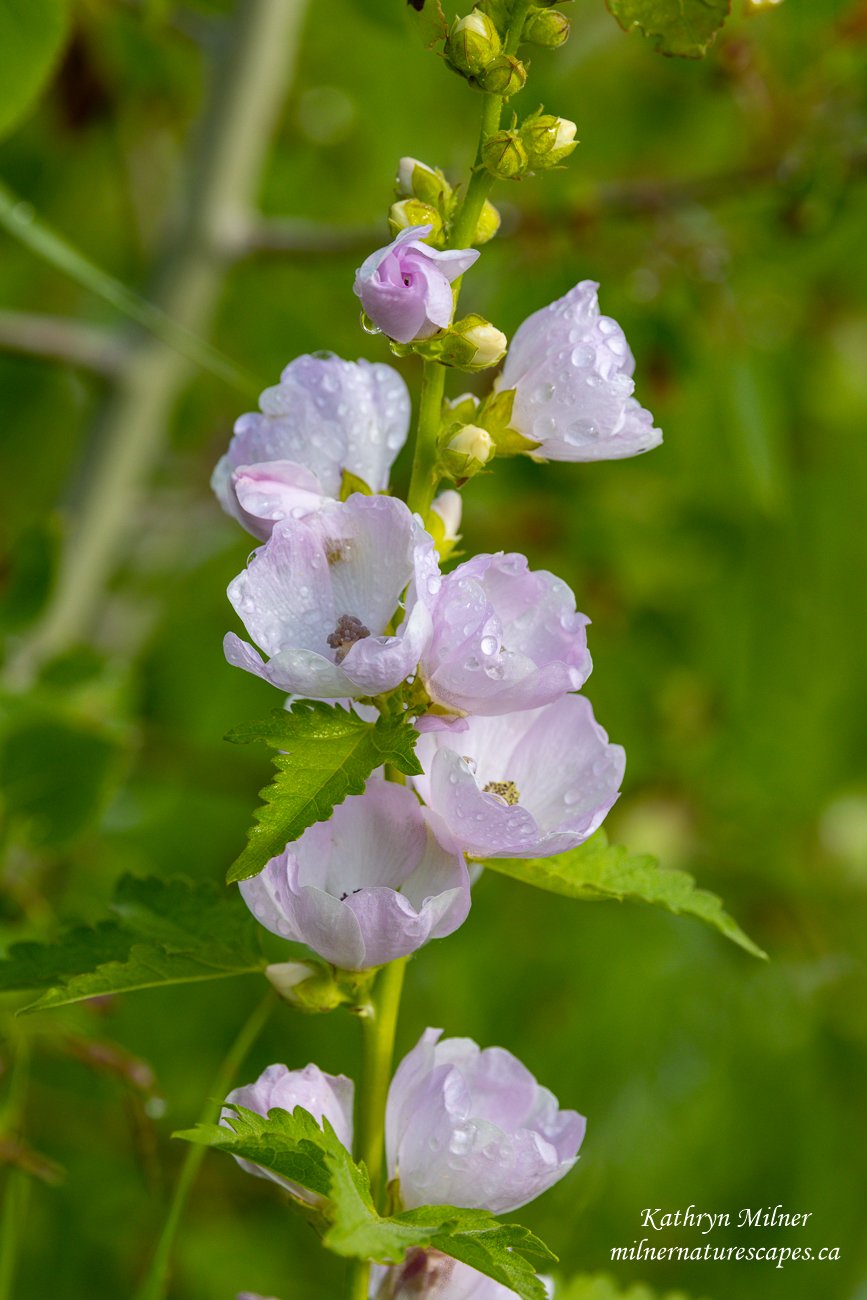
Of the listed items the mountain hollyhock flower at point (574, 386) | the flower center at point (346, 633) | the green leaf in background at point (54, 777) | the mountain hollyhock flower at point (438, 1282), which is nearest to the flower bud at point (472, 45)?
the mountain hollyhock flower at point (574, 386)

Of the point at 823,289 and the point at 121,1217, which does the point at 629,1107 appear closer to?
the point at 121,1217

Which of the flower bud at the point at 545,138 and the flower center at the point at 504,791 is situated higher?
the flower bud at the point at 545,138

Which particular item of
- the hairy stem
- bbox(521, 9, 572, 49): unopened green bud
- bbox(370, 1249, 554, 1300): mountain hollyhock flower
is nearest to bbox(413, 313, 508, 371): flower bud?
bbox(521, 9, 572, 49): unopened green bud

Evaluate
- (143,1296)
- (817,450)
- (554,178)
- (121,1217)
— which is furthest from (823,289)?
(143,1296)

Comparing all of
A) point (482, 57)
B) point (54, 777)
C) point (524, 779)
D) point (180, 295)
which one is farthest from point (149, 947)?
point (180, 295)

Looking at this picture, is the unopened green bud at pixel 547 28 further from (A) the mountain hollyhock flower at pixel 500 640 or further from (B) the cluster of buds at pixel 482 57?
(A) the mountain hollyhock flower at pixel 500 640

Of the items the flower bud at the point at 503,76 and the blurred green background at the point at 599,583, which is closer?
the flower bud at the point at 503,76
